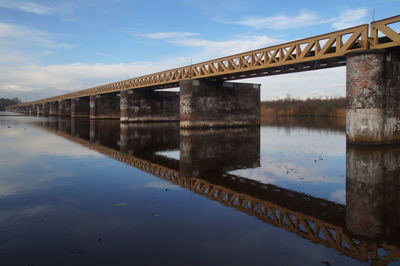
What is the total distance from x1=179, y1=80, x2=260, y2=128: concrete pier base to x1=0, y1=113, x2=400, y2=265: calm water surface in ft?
52.9

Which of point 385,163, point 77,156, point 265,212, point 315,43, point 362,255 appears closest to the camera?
point 362,255

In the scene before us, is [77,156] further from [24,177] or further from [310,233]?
[310,233]

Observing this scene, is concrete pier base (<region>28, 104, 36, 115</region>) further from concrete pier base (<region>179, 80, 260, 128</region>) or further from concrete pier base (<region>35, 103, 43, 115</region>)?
concrete pier base (<region>179, 80, 260, 128</region>)

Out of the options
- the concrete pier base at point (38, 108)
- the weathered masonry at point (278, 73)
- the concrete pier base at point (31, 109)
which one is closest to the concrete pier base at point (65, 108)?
the weathered masonry at point (278, 73)

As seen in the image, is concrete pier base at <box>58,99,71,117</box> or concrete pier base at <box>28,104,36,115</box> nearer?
concrete pier base at <box>58,99,71,117</box>

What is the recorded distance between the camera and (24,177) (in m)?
8.06

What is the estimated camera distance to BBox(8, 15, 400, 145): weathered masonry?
13578mm

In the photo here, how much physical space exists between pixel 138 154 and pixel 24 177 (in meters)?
5.03

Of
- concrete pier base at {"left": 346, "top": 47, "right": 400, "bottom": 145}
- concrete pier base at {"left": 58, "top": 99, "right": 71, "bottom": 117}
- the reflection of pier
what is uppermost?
concrete pier base at {"left": 58, "top": 99, "right": 71, "bottom": 117}

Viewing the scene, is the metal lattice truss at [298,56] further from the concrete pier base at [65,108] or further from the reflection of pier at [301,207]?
the concrete pier base at [65,108]

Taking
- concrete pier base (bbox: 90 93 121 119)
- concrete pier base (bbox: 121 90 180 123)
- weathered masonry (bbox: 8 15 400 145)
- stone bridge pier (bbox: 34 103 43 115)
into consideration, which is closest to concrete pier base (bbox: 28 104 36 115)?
stone bridge pier (bbox: 34 103 43 115)

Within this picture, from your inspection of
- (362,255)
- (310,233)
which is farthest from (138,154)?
(362,255)

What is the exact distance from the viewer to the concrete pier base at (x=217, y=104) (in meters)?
26.1

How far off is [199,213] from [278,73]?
68.0 ft
